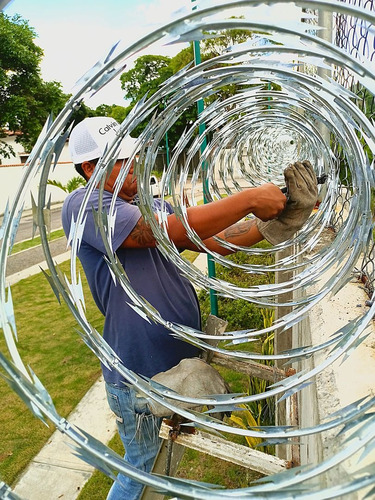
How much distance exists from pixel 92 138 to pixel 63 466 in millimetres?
2729

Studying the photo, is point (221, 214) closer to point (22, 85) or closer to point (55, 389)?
point (55, 389)

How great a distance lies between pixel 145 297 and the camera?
2141 millimetres

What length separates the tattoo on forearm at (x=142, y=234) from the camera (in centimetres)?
191

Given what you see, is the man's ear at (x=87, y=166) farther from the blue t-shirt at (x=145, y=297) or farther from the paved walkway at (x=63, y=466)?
the paved walkway at (x=63, y=466)

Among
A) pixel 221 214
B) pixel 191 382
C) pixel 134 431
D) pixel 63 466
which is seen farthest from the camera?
pixel 63 466

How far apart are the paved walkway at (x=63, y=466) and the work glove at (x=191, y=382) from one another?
1.69 metres

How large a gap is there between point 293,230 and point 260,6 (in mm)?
1546

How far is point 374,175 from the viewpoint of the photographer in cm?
131

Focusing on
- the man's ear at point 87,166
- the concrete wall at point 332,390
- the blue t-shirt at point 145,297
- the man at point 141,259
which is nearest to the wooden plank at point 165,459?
the man at point 141,259

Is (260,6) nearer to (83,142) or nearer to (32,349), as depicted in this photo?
(83,142)

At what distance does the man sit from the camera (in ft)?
6.19

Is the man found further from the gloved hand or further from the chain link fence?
the chain link fence

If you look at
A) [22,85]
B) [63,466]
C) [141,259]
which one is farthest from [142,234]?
[22,85]

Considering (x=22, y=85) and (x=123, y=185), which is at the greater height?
(x=22, y=85)
